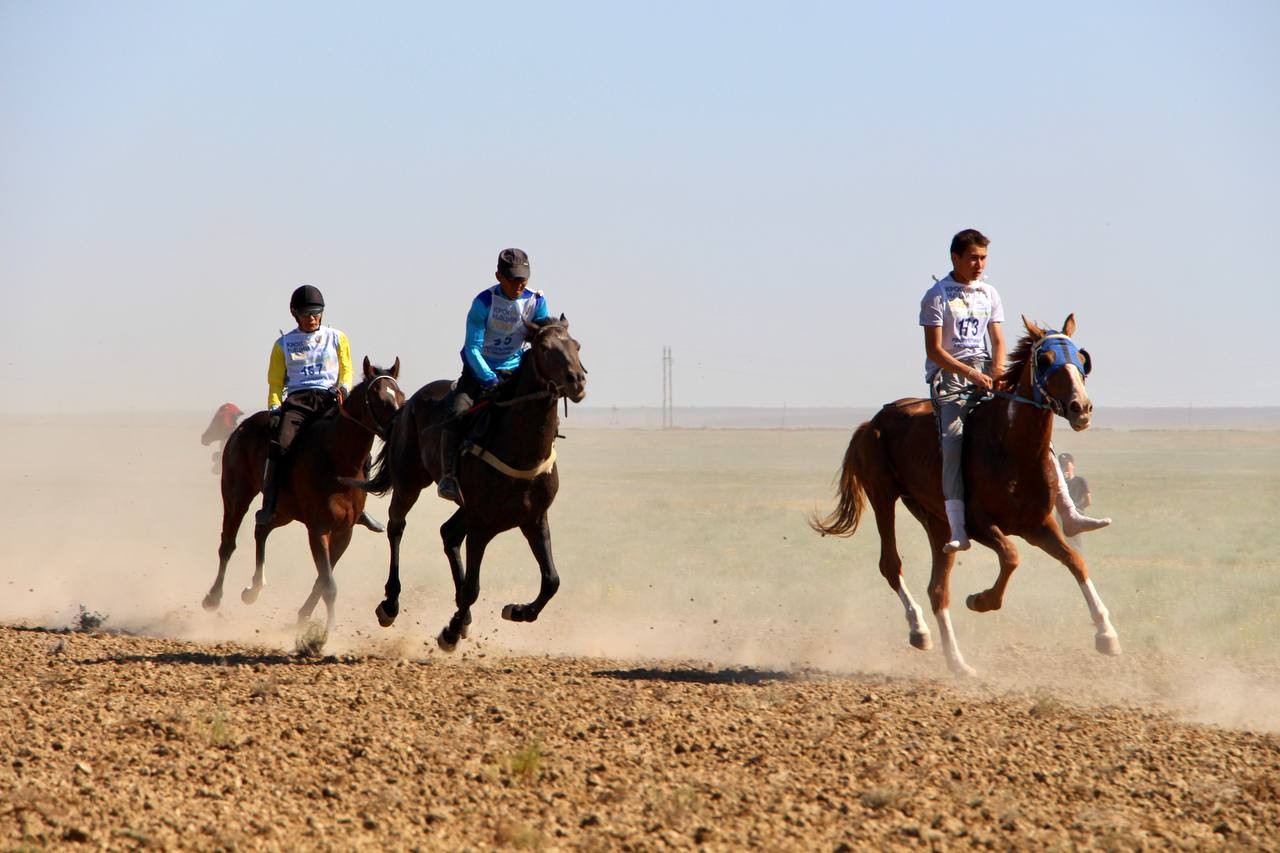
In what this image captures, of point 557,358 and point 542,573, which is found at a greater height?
point 557,358

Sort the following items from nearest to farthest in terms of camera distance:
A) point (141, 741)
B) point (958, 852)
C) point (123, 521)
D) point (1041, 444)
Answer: point (958, 852) < point (141, 741) < point (1041, 444) < point (123, 521)

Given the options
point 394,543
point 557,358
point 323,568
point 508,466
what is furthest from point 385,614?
point 557,358

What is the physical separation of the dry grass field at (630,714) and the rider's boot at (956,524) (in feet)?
3.58

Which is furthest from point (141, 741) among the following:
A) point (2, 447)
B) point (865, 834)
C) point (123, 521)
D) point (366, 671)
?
point (2, 447)

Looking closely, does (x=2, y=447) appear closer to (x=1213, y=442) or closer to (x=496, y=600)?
(x=496, y=600)

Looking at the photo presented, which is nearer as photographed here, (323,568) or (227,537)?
(323,568)

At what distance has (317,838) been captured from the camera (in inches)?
252

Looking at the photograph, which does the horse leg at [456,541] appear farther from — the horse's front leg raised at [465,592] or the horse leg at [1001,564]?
the horse leg at [1001,564]

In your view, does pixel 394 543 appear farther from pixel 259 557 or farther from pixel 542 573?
pixel 259 557

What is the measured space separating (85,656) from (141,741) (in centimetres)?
405

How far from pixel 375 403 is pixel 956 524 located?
5072 millimetres

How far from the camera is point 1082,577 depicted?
10.2m

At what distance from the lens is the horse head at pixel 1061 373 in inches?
385

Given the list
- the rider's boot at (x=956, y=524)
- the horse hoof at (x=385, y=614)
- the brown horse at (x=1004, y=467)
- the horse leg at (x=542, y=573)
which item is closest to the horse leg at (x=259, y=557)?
the horse hoof at (x=385, y=614)
